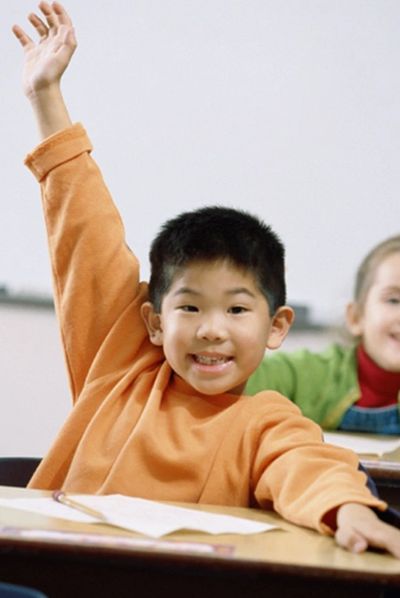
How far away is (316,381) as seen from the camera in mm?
2754

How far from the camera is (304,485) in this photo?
54.2 inches

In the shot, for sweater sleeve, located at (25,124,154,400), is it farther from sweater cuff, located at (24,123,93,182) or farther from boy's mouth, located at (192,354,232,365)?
boy's mouth, located at (192,354,232,365)

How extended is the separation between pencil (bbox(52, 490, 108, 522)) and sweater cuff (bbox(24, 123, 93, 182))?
0.65 meters

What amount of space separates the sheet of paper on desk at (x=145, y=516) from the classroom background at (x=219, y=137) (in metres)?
1.88

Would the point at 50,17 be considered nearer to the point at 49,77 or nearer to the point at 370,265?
the point at 49,77

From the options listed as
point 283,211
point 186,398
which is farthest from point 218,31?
point 186,398

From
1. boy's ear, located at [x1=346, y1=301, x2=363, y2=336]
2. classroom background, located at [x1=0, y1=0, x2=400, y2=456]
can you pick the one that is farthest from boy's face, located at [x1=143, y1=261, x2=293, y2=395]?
classroom background, located at [x1=0, y1=0, x2=400, y2=456]

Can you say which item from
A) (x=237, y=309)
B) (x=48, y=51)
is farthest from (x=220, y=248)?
(x=48, y=51)

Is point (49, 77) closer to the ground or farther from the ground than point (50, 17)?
closer to the ground

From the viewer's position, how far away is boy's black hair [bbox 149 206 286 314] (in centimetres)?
169

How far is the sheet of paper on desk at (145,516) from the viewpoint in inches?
47.8

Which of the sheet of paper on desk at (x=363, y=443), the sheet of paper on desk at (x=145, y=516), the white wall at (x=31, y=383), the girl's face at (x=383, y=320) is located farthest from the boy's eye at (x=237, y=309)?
the white wall at (x=31, y=383)

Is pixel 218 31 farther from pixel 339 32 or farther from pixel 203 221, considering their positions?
pixel 203 221

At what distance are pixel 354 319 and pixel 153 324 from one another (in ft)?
4.05
